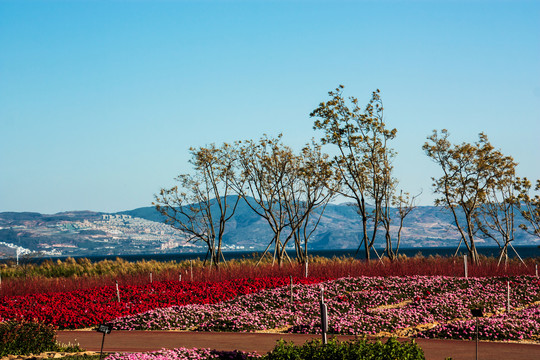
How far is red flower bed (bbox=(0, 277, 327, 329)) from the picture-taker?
19.5m

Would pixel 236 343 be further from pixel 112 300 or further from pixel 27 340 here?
pixel 112 300

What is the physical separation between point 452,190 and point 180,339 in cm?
2671

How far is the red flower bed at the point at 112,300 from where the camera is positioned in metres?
19.5

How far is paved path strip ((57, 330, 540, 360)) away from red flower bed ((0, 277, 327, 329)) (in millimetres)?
1853

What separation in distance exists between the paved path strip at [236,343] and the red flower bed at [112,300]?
1.85 metres

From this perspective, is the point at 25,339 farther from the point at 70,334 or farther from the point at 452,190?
the point at 452,190

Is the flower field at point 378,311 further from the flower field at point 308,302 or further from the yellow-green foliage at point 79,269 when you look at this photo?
the yellow-green foliage at point 79,269

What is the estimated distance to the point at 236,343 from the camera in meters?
15.2

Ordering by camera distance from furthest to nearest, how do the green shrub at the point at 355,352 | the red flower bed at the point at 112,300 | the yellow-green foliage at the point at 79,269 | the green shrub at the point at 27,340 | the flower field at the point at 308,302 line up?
the yellow-green foliage at the point at 79,269 < the red flower bed at the point at 112,300 < the flower field at the point at 308,302 < the green shrub at the point at 27,340 < the green shrub at the point at 355,352

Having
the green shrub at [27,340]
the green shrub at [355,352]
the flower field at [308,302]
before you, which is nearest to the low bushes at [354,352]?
the green shrub at [355,352]

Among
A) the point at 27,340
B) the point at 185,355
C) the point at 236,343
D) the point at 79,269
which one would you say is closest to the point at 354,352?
the point at 185,355

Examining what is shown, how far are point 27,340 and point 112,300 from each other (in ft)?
28.9

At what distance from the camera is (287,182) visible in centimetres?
3984

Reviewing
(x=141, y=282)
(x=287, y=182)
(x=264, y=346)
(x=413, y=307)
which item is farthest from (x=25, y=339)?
(x=287, y=182)
